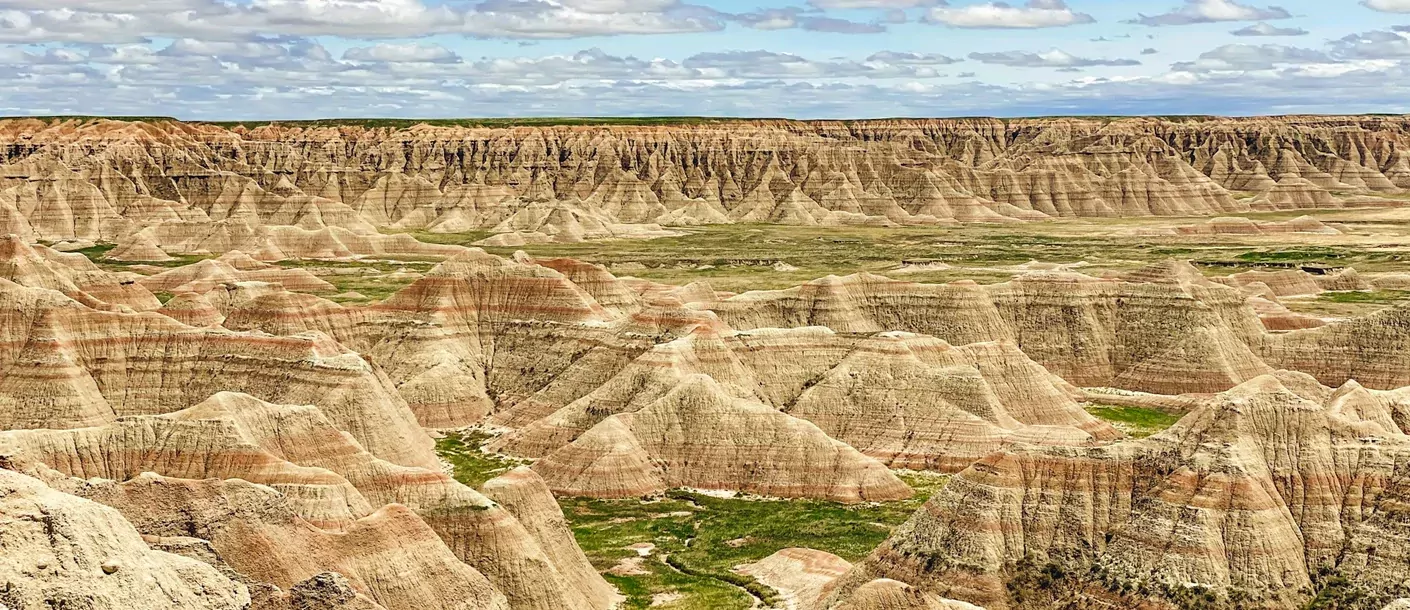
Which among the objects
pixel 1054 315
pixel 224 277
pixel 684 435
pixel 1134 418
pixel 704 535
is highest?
pixel 1054 315

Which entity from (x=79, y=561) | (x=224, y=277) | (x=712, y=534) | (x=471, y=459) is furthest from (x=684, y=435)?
(x=224, y=277)

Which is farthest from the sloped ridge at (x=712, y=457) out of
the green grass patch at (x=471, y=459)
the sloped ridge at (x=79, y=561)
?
the sloped ridge at (x=79, y=561)

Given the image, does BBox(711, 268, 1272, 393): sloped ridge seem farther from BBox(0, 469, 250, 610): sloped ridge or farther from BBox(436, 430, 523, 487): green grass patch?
BBox(0, 469, 250, 610): sloped ridge

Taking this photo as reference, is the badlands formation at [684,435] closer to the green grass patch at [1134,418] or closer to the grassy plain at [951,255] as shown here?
the green grass patch at [1134,418]

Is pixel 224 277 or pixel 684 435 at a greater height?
pixel 224 277

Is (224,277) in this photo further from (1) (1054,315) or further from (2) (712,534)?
(2) (712,534)

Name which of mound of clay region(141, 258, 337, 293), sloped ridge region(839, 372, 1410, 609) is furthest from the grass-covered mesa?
mound of clay region(141, 258, 337, 293)
